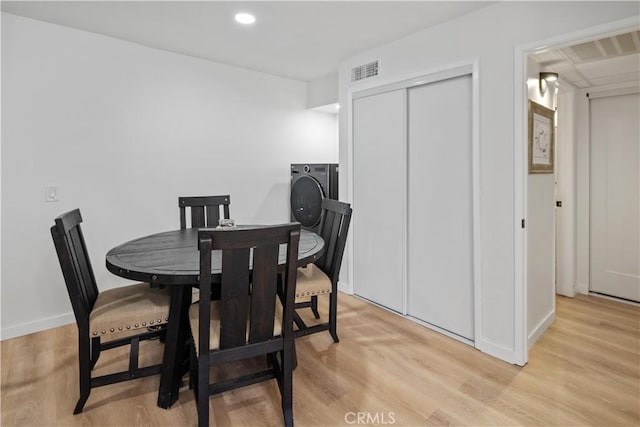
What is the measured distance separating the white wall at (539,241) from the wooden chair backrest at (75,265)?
8.43 ft

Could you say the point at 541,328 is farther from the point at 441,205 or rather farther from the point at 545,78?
the point at 545,78

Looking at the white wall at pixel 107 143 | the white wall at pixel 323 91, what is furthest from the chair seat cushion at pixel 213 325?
the white wall at pixel 323 91

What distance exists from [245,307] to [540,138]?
88.3 inches

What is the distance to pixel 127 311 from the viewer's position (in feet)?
5.82

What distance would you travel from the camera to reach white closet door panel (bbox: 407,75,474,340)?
2494 millimetres

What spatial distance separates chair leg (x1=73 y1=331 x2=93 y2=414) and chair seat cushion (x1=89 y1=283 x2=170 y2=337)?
0.06 m

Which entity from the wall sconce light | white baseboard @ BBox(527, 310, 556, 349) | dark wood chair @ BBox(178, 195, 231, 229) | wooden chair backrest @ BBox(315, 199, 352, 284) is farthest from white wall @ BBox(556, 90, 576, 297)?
dark wood chair @ BBox(178, 195, 231, 229)

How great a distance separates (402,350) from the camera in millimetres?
2404

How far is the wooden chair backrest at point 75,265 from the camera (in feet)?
5.27

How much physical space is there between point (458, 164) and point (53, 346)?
3116 millimetres

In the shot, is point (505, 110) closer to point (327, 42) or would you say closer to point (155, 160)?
point (327, 42)

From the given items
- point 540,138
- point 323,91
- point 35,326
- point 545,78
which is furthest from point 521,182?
point 35,326

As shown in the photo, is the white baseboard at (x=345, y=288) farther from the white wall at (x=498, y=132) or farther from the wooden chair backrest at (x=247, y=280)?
the wooden chair backrest at (x=247, y=280)

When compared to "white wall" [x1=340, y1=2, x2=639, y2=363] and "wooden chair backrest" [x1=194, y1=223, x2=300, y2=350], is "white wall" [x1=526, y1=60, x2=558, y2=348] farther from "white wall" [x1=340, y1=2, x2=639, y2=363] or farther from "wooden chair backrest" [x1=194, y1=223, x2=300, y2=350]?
"wooden chair backrest" [x1=194, y1=223, x2=300, y2=350]
